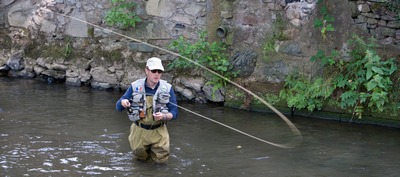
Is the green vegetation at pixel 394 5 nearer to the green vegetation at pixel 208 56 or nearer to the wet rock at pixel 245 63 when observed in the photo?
the wet rock at pixel 245 63

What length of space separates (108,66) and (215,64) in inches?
93.1

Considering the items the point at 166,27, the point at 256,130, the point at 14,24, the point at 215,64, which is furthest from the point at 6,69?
the point at 256,130

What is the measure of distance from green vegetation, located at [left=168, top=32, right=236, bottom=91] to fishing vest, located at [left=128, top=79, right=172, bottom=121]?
3.66 meters

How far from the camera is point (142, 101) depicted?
803 centimetres

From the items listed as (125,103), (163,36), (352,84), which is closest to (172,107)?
(125,103)

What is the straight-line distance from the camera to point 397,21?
10406 mm

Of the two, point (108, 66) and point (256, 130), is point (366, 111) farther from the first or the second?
point (108, 66)

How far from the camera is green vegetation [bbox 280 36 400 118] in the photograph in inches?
408

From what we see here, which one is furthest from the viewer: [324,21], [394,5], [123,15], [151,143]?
[123,15]

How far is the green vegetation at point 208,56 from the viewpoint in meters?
11.7

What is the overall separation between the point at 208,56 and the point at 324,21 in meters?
2.11

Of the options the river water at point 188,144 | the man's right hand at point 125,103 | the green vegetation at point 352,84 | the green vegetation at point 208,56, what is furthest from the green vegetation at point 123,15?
the man's right hand at point 125,103

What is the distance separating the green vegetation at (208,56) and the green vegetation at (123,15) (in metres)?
1.08

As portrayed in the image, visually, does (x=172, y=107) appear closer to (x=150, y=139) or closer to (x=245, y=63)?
(x=150, y=139)
